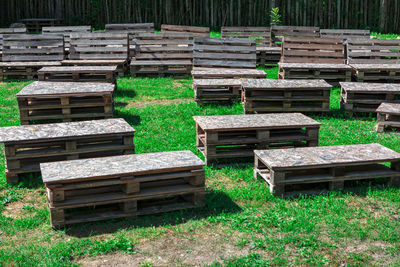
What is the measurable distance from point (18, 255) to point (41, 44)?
11653mm

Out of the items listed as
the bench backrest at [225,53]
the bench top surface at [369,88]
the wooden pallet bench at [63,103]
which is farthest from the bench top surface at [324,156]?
the bench backrest at [225,53]

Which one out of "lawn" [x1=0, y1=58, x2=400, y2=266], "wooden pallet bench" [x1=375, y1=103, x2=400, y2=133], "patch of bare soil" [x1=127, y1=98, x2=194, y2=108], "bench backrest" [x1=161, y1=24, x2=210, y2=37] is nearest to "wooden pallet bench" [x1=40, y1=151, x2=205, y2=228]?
"lawn" [x1=0, y1=58, x2=400, y2=266]

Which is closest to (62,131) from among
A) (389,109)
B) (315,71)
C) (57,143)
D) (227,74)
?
(57,143)

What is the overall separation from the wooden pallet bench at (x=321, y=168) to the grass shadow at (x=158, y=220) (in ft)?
2.50

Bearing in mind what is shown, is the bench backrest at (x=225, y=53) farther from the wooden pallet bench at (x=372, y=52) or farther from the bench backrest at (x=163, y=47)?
the wooden pallet bench at (x=372, y=52)

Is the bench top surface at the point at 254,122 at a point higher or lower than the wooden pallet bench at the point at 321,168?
higher

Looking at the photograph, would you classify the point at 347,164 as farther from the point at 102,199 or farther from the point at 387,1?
the point at 387,1

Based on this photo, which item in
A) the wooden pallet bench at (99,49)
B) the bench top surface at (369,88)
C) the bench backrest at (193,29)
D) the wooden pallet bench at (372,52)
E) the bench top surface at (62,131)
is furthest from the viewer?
the bench backrest at (193,29)

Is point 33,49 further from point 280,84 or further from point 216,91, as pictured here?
point 280,84

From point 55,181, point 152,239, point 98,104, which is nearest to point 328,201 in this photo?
point 152,239

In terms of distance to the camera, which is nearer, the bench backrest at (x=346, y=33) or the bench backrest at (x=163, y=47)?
the bench backrest at (x=163, y=47)

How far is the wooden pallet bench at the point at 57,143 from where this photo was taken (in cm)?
695

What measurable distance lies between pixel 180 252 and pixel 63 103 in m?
5.42

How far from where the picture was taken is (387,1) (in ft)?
71.2
